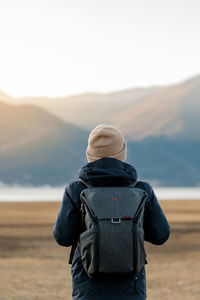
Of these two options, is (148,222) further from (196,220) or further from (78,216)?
(196,220)

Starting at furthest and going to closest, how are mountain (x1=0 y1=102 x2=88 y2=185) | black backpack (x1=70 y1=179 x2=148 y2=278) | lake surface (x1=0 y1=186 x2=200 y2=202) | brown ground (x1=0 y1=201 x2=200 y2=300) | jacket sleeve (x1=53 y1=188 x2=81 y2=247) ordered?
mountain (x1=0 y1=102 x2=88 y2=185) → lake surface (x1=0 y1=186 x2=200 y2=202) → brown ground (x1=0 y1=201 x2=200 y2=300) → jacket sleeve (x1=53 y1=188 x2=81 y2=247) → black backpack (x1=70 y1=179 x2=148 y2=278)

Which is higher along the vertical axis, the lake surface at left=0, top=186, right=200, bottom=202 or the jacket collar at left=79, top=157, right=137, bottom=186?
the lake surface at left=0, top=186, right=200, bottom=202

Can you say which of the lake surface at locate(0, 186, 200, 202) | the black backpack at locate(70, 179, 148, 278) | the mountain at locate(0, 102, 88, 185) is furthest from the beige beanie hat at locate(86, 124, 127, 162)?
the mountain at locate(0, 102, 88, 185)

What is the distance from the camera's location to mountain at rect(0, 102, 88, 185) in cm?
10794

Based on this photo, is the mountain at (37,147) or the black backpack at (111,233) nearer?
the black backpack at (111,233)

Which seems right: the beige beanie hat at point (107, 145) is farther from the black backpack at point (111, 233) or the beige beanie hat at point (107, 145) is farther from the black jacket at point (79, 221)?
the black backpack at point (111, 233)

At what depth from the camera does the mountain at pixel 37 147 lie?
107938mm

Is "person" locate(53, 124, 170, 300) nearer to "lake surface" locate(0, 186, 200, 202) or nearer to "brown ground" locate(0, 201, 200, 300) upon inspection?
"brown ground" locate(0, 201, 200, 300)

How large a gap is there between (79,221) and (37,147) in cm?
11420

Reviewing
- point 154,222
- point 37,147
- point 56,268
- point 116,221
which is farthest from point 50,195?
point 116,221

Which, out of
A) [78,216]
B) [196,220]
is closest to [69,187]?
[78,216]

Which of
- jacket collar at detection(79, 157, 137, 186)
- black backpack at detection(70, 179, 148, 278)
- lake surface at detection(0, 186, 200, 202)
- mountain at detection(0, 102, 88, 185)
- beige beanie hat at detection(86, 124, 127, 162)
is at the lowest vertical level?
black backpack at detection(70, 179, 148, 278)

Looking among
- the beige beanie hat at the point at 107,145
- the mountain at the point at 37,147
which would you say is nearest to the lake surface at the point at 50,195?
the mountain at the point at 37,147

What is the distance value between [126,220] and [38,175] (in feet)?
349
